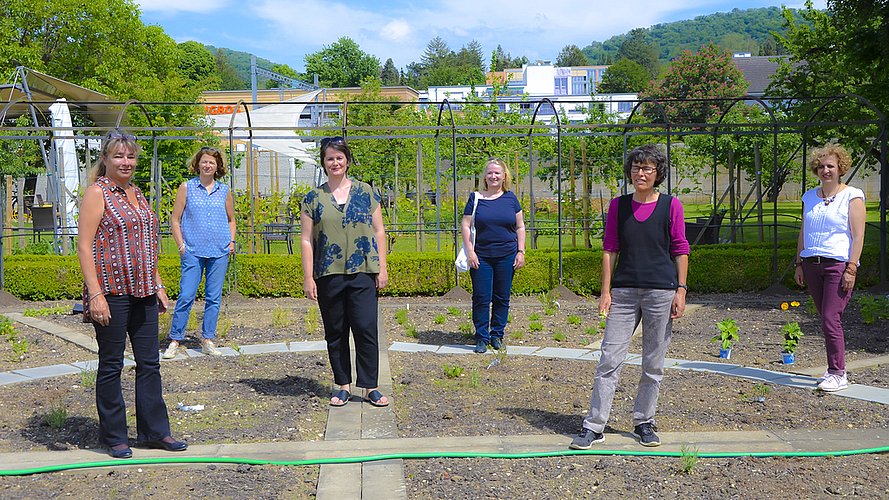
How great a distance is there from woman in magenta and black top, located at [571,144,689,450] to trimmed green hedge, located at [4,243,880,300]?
19.5 feet

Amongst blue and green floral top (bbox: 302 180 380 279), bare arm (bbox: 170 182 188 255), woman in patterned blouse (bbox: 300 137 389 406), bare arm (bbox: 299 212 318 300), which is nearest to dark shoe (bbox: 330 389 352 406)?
woman in patterned blouse (bbox: 300 137 389 406)

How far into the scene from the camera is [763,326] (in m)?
7.31

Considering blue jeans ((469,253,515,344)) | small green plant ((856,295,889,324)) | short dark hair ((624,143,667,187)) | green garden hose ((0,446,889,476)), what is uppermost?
short dark hair ((624,143,667,187))

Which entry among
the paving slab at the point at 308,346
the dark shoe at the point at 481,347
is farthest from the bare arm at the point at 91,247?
the dark shoe at the point at 481,347

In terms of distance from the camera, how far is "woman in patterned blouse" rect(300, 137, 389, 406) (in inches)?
172

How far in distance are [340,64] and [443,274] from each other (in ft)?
210

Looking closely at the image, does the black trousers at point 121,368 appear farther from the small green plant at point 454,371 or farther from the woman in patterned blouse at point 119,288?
the small green plant at point 454,371

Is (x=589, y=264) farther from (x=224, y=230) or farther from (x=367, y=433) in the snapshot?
(x=367, y=433)

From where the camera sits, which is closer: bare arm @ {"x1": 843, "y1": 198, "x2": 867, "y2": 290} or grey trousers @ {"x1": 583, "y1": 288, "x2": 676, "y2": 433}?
grey trousers @ {"x1": 583, "y1": 288, "x2": 676, "y2": 433}

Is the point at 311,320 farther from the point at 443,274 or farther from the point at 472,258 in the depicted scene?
the point at 443,274

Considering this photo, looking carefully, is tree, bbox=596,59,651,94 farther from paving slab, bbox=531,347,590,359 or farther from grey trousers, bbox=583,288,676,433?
grey trousers, bbox=583,288,676,433

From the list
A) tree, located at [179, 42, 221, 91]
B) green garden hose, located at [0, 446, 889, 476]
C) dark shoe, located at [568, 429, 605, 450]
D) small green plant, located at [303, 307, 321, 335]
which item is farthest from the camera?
tree, located at [179, 42, 221, 91]

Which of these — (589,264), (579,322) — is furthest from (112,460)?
(589,264)

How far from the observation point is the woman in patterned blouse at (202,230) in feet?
19.0
